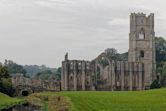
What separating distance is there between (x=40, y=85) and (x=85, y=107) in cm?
8763

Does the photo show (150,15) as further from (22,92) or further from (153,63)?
(22,92)

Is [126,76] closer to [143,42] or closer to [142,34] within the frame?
[143,42]

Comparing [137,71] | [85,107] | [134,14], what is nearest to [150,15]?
[134,14]

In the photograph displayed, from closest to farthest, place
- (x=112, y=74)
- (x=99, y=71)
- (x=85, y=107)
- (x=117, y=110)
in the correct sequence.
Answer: (x=117, y=110), (x=85, y=107), (x=112, y=74), (x=99, y=71)

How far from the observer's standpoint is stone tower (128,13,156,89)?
437 feet

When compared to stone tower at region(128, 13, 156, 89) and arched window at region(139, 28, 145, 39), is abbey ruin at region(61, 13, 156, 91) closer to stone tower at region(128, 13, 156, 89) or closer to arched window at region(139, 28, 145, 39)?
stone tower at region(128, 13, 156, 89)

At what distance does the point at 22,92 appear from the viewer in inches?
5089

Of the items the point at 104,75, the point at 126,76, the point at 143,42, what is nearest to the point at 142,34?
the point at 143,42

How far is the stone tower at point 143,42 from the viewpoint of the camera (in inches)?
5247

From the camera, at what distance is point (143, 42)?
13525cm

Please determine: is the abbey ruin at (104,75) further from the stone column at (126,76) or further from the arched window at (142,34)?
the arched window at (142,34)

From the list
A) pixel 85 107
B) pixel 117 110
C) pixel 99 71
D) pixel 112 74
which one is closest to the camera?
pixel 117 110

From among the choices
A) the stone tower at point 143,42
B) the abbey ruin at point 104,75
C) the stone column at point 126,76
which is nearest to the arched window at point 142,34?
the stone tower at point 143,42

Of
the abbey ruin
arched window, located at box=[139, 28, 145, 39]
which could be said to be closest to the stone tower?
arched window, located at box=[139, 28, 145, 39]
